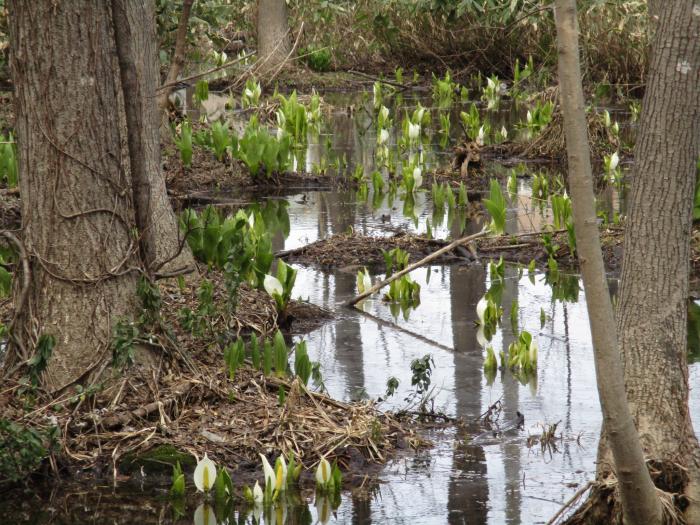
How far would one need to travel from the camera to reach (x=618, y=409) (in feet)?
10.7

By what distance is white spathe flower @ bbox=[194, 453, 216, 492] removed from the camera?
13.8ft

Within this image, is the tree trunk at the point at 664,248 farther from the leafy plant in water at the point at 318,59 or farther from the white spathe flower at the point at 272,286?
the leafy plant in water at the point at 318,59

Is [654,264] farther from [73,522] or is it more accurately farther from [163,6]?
[163,6]

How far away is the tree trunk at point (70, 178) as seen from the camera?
4.55 m

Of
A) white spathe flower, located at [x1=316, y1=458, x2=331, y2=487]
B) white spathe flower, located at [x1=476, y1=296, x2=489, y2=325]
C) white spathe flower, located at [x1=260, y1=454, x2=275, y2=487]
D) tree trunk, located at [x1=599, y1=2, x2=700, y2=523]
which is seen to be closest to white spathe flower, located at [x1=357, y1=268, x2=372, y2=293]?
white spathe flower, located at [x1=476, y1=296, x2=489, y2=325]

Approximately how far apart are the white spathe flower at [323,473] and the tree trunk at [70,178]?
1.08 meters

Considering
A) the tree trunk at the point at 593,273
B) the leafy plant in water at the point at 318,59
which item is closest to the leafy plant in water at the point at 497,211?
the tree trunk at the point at 593,273

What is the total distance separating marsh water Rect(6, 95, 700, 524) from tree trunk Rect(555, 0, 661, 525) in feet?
2.46

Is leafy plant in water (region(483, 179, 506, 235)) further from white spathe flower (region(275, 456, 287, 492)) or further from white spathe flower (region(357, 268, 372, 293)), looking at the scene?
white spathe flower (region(275, 456, 287, 492))

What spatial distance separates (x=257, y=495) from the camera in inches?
162

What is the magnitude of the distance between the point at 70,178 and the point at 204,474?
4.40ft

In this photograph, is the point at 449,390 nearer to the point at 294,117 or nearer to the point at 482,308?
the point at 482,308

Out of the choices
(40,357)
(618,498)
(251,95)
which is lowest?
(618,498)

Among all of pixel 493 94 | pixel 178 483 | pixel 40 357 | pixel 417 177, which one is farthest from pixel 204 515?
pixel 493 94
